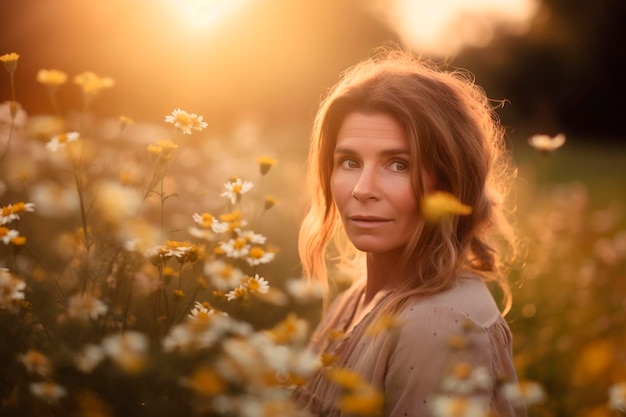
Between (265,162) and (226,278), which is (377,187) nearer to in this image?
(265,162)

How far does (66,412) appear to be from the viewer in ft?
4.69

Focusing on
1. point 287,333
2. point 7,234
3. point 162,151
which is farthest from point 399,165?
point 7,234

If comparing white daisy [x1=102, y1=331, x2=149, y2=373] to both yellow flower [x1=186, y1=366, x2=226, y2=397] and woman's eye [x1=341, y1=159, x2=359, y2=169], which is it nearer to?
yellow flower [x1=186, y1=366, x2=226, y2=397]

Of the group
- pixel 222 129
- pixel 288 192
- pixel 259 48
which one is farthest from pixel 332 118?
pixel 259 48

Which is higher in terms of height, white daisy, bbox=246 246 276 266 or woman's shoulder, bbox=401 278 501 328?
white daisy, bbox=246 246 276 266

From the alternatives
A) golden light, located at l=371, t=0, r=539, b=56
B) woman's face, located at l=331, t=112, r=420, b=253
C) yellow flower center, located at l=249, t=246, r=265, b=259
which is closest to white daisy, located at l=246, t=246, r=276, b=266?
yellow flower center, located at l=249, t=246, r=265, b=259

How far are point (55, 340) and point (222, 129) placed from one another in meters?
4.76

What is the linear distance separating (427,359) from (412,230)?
471 millimetres

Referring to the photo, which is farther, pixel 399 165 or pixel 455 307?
pixel 399 165

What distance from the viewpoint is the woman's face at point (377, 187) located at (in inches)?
79.4

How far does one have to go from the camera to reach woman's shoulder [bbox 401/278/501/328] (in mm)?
1781

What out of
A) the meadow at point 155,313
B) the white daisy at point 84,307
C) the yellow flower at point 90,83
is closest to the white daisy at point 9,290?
the meadow at point 155,313

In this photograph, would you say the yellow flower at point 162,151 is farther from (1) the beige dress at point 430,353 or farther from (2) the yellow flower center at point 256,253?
(1) the beige dress at point 430,353

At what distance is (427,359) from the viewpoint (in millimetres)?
1705
